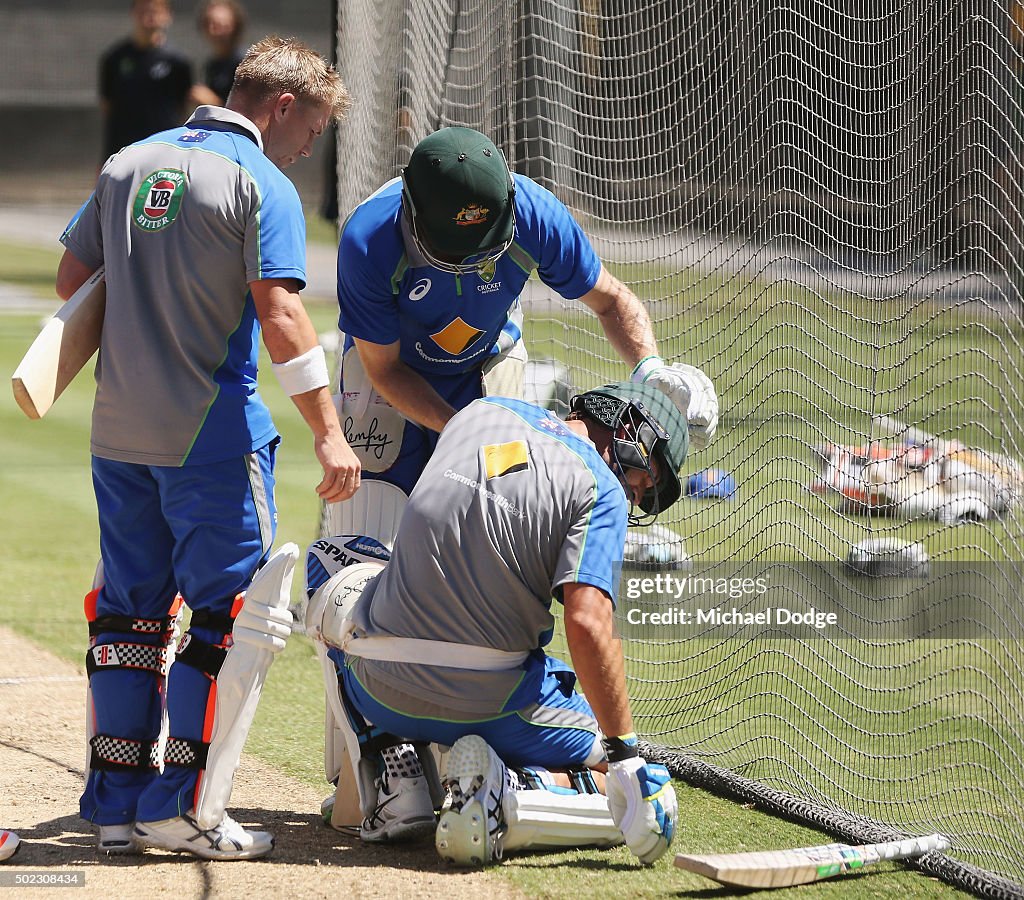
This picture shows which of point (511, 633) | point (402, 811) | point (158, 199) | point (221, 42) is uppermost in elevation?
point (221, 42)

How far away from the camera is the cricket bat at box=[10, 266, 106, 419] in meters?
3.92

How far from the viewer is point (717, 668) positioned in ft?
18.7

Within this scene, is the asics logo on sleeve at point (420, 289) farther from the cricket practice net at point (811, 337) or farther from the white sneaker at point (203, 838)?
the white sneaker at point (203, 838)

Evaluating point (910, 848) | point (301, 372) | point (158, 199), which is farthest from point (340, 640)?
point (910, 848)

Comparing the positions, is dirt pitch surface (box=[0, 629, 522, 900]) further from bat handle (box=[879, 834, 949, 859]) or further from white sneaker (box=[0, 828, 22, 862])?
bat handle (box=[879, 834, 949, 859])

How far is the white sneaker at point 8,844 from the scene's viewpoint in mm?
3801

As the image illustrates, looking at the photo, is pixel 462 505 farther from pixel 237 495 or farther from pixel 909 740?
pixel 909 740

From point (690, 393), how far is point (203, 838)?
1.98 metres

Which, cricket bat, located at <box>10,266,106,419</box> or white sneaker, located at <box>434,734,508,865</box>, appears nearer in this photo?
white sneaker, located at <box>434,734,508,865</box>

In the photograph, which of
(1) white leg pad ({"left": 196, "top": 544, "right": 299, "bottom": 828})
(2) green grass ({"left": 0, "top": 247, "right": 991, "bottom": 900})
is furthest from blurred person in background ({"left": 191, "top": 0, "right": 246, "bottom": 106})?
(1) white leg pad ({"left": 196, "top": 544, "right": 299, "bottom": 828})

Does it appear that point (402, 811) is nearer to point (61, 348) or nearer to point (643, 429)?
point (643, 429)

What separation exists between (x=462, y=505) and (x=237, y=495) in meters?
0.68
